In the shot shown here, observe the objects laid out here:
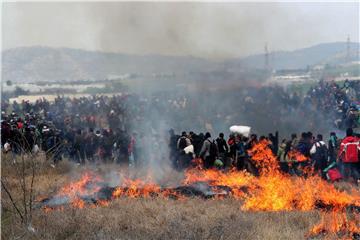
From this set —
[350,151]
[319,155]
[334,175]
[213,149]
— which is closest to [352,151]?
[350,151]

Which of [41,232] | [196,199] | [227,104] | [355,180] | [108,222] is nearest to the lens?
[41,232]

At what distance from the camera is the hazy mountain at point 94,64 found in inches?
958

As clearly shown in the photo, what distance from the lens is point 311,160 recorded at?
12.4 metres

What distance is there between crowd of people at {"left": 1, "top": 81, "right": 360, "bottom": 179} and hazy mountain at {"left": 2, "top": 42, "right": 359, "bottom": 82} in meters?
1.72

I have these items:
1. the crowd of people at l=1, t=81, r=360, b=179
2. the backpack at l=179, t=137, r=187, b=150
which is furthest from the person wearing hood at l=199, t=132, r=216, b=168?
the backpack at l=179, t=137, r=187, b=150

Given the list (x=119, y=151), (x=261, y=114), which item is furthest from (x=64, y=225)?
(x=261, y=114)

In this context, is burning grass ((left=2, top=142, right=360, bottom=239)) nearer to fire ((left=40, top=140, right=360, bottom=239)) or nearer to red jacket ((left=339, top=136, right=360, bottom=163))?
fire ((left=40, top=140, right=360, bottom=239))

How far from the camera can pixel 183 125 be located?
72.3ft

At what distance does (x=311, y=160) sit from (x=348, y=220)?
3.87 metres

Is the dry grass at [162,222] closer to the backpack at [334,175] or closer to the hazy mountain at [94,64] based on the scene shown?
the backpack at [334,175]

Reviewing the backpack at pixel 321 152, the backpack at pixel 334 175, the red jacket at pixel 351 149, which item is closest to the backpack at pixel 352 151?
the red jacket at pixel 351 149

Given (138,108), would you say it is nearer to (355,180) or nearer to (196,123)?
(196,123)

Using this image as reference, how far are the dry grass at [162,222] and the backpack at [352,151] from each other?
8.89 feet

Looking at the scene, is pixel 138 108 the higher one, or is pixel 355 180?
pixel 138 108
